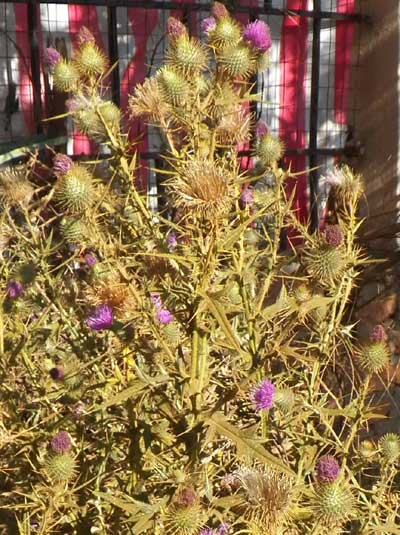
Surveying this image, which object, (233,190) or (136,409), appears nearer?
(233,190)

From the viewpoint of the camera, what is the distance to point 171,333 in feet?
6.66

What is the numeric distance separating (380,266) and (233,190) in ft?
8.70

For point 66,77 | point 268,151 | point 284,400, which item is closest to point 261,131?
point 268,151

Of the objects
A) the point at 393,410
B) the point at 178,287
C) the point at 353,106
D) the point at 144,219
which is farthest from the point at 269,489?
the point at 353,106

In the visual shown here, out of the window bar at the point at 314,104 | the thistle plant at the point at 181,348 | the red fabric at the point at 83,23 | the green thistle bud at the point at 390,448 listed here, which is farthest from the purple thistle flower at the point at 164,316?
the window bar at the point at 314,104

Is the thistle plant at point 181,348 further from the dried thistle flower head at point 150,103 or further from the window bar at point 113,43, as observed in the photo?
the window bar at point 113,43

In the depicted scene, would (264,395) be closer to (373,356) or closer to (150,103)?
(373,356)

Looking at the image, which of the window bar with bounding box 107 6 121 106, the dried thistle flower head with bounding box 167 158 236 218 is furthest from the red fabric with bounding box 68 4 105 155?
the dried thistle flower head with bounding box 167 158 236 218

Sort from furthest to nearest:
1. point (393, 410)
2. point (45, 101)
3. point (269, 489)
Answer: point (45, 101) → point (393, 410) → point (269, 489)

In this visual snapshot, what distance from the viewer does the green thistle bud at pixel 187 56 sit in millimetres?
2029

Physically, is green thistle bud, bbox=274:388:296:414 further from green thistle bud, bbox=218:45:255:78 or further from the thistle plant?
green thistle bud, bbox=218:45:255:78

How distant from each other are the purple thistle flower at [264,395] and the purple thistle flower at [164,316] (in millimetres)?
229

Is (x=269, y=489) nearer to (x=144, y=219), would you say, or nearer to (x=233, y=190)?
(x=233, y=190)

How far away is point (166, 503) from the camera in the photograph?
5.75 feet
